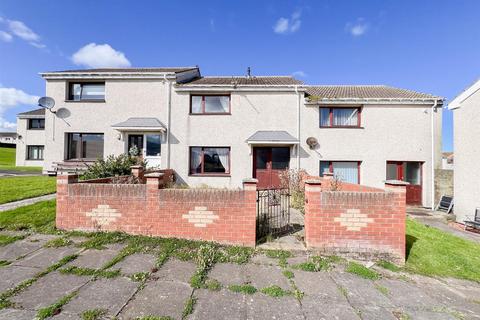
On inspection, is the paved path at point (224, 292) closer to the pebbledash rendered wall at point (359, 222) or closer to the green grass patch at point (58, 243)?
the green grass patch at point (58, 243)

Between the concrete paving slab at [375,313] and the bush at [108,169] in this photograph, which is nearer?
the concrete paving slab at [375,313]

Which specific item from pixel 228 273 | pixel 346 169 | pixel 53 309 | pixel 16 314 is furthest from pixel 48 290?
pixel 346 169

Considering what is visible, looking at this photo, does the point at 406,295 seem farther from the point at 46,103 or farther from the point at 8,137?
the point at 8,137

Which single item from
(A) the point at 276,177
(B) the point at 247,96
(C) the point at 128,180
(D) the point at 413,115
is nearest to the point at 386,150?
(D) the point at 413,115

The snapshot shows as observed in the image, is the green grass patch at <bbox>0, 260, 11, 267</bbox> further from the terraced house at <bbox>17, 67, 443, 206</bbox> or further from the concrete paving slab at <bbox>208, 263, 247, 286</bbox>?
the terraced house at <bbox>17, 67, 443, 206</bbox>

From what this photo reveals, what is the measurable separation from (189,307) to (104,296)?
1.26m

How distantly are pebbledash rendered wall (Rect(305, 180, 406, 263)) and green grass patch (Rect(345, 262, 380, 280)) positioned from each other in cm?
48

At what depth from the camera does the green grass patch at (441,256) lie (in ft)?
14.6

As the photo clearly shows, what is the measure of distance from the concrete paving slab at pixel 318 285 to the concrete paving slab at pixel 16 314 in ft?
11.8

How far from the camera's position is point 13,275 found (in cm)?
352

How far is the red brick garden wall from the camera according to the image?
494 cm

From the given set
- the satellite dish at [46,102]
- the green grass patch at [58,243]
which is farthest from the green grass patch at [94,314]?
the satellite dish at [46,102]

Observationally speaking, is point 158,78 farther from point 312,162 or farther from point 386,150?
point 386,150

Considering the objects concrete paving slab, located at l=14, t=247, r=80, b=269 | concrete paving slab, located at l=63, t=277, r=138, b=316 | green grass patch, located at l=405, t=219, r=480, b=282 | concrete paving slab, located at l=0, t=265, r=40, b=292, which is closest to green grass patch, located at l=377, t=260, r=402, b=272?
green grass patch, located at l=405, t=219, r=480, b=282
